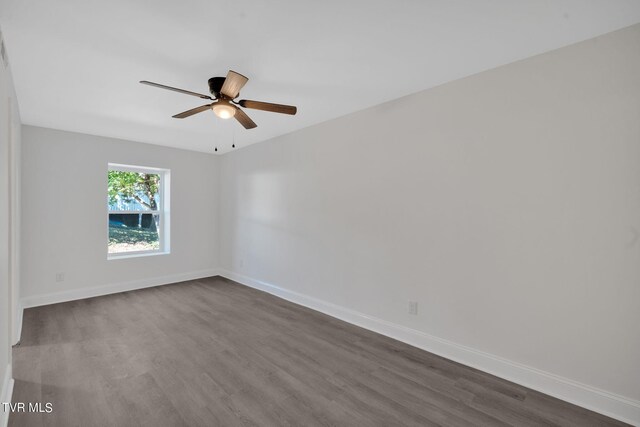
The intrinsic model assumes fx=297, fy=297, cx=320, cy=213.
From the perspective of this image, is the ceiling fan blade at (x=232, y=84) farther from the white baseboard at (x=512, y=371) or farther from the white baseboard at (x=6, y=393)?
the white baseboard at (x=512, y=371)

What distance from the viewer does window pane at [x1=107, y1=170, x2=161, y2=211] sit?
480cm

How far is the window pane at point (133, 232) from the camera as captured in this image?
15.9 ft

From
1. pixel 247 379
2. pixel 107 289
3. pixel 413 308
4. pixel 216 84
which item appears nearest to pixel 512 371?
pixel 413 308

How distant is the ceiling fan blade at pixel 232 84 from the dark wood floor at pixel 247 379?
7.25ft

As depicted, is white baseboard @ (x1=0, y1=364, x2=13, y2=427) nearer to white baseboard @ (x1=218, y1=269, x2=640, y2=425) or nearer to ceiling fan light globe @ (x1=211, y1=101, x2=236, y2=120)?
ceiling fan light globe @ (x1=211, y1=101, x2=236, y2=120)

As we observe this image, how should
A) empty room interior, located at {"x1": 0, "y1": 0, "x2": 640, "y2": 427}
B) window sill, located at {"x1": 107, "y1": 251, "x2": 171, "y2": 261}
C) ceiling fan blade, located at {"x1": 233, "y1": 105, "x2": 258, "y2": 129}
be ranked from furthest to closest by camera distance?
window sill, located at {"x1": 107, "y1": 251, "x2": 171, "y2": 261}
ceiling fan blade, located at {"x1": 233, "y1": 105, "x2": 258, "y2": 129}
empty room interior, located at {"x1": 0, "y1": 0, "x2": 640, "y2": 427}

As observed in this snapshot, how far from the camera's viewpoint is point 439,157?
275 cm

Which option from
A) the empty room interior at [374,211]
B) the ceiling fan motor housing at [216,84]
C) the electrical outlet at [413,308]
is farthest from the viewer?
the electrical outlet at [413,308]

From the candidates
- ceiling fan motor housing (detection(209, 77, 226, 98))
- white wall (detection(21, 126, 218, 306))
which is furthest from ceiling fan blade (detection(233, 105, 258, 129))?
white wall (detection(21, 126, 218, 306))

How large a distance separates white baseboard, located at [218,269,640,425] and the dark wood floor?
0.22ft

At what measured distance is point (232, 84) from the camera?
212 centimetres

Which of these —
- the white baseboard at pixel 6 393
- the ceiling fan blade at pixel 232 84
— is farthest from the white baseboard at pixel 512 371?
the white baseboard at pixel 6 393

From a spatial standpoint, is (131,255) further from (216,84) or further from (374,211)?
(374,211)

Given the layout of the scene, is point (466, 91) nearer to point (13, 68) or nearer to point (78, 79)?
point (78, 79)
